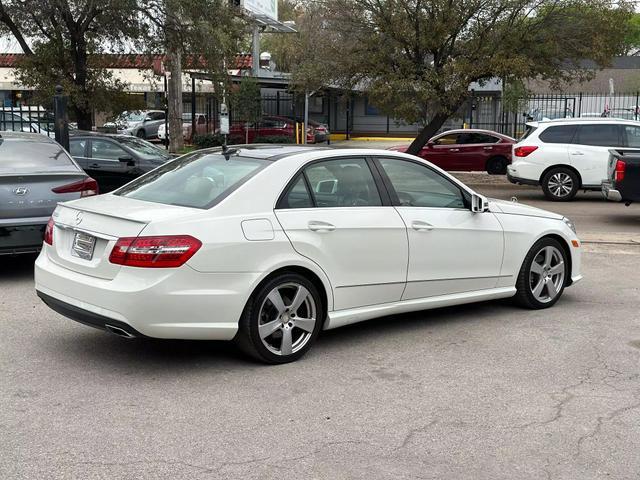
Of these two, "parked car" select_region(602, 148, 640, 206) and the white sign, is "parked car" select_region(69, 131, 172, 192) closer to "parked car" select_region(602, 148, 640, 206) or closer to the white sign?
"parked car" select_region(602, 148, 640, 206)

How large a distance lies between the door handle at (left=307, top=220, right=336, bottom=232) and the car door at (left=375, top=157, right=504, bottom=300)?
745 mm

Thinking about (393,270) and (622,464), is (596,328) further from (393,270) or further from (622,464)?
(622,464)

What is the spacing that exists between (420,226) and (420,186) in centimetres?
48

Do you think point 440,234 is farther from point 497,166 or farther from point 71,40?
point 497,166

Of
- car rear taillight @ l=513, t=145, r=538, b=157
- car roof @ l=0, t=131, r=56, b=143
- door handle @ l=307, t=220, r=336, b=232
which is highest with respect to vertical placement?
car roof @ l=0, t=131, r=56, b=143

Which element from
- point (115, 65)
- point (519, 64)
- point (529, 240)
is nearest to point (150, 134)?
point (115, 65)

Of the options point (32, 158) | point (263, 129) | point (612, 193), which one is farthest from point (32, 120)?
point (263, 129)

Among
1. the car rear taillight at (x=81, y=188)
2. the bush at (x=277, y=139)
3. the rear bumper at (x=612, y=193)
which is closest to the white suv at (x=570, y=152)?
the rear bumper at (x=612, y=193)

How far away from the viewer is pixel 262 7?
3419cm

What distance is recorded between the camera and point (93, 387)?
16.5 ft

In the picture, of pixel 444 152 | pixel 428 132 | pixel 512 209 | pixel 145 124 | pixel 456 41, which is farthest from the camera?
pixel 145 124

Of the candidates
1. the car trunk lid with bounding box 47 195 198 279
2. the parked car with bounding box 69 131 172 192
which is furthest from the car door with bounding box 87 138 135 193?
the car trunk lid with bounding box 47 195 198 279

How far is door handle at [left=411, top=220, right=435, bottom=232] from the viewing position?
20.3 ft

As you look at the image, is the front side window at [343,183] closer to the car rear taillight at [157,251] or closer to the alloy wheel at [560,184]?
the car rear taillight at [157,251]
